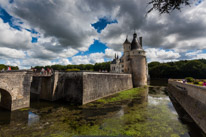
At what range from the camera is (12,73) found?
9023mm

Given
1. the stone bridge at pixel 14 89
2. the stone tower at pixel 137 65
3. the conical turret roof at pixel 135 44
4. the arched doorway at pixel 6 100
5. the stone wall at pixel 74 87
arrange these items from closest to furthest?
the stone bridge at pixel 14 89, the arched doorway at pixel 6 100, the stone wall at pixel 74 87, the stone tower at pixel 137 65, the conical turret roof at pixel 135 44

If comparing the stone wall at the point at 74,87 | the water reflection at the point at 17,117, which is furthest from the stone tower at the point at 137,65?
the water reflection at the point at 17,117

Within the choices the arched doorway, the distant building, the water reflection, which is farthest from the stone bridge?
the distant building

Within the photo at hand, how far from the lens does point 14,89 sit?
356 inches

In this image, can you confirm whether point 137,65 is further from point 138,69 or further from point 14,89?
point 14,89

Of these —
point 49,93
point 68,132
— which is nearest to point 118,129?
point 68,132

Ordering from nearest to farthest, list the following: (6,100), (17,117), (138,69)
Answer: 1. (17,117)
2. (6,100)
3. (138,69)

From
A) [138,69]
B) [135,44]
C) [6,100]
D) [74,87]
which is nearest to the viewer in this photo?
[6,100]

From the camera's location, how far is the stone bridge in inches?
336

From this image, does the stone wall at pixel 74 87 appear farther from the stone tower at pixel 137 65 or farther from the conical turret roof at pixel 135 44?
the conical turret roof at pixel 135 44

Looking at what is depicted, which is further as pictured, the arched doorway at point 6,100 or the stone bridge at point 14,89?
the arched doorway at point 6,100

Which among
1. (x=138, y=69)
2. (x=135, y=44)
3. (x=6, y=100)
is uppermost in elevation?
(x=135, y=44)

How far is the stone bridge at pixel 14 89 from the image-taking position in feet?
28.0

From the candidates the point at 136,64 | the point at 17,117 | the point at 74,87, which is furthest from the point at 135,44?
the point at 17,117
